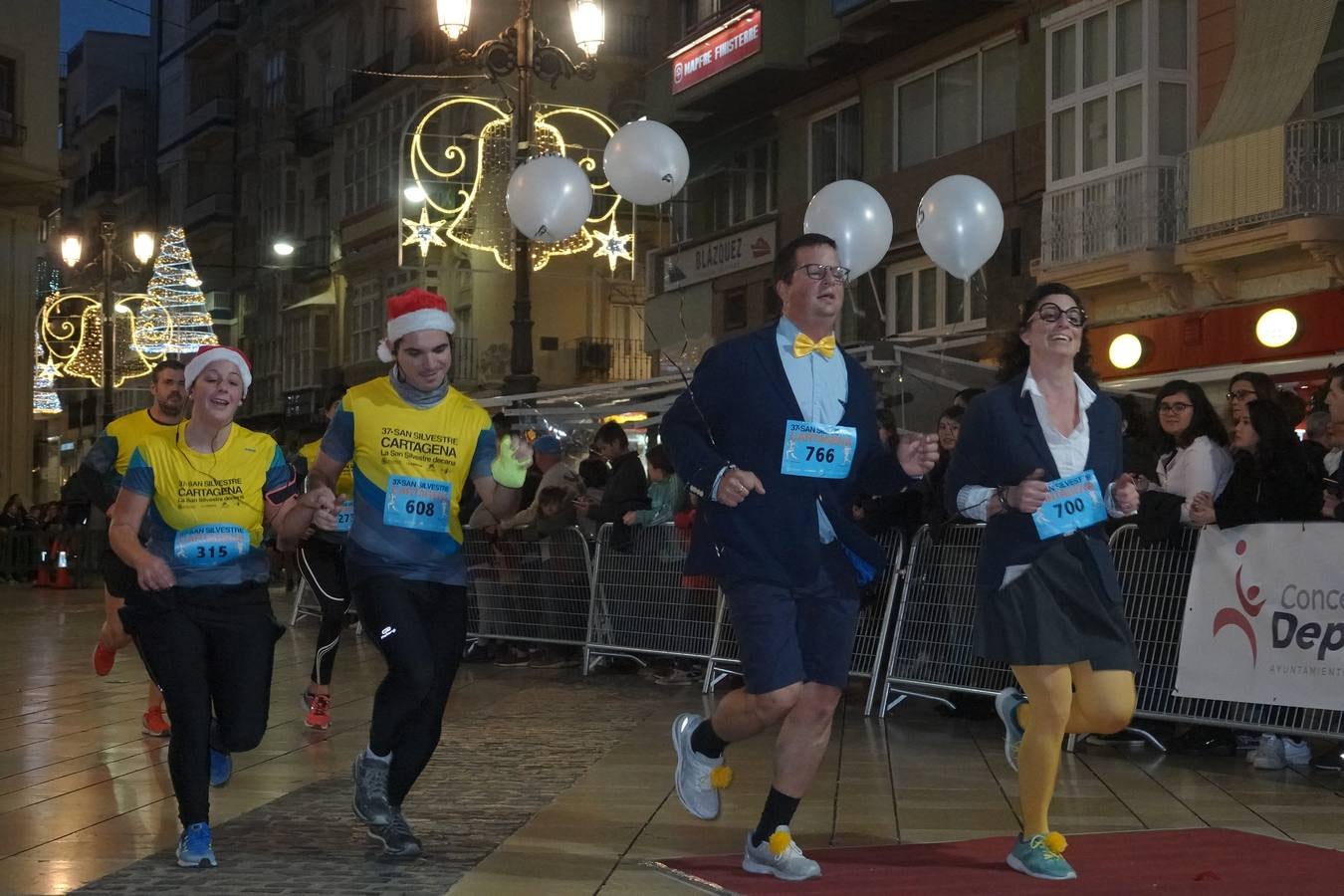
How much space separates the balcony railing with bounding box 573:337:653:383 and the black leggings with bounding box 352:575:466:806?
3757 cm

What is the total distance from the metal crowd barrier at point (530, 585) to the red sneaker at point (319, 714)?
3.66m

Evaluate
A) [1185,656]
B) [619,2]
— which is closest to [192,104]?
[619,2]

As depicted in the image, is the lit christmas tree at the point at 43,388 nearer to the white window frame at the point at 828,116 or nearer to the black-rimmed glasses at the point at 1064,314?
the white window frame at the point at 828,116

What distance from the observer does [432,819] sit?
735 centimetres

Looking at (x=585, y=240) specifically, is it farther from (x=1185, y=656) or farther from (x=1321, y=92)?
(x=1185, y=656)

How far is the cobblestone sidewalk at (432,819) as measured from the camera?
6.06m

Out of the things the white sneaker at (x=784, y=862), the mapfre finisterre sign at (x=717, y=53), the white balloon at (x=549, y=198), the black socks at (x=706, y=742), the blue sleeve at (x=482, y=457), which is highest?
the mapfre finisterre sign at (x=717, y=53)

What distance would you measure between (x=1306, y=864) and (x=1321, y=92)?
52.1 feet

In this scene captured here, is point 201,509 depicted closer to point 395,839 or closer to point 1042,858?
point 395,839

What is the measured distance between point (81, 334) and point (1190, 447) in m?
30.1

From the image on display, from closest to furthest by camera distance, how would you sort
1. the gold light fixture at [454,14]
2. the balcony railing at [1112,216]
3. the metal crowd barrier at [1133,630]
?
the metal crowd barrier at [1133,630] < the gold light fixture at [454,14] < the balcony railing at [1112,216]

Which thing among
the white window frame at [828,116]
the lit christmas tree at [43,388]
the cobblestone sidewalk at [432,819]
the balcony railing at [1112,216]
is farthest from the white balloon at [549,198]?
the lit christmas tree at [43,388]

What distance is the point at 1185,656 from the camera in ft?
31.0

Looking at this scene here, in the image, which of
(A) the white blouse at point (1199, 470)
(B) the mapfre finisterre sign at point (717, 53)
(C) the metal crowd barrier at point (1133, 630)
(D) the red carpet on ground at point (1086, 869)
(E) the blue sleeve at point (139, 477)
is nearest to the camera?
(D) the red carpet on ground at point (1086, 869)
